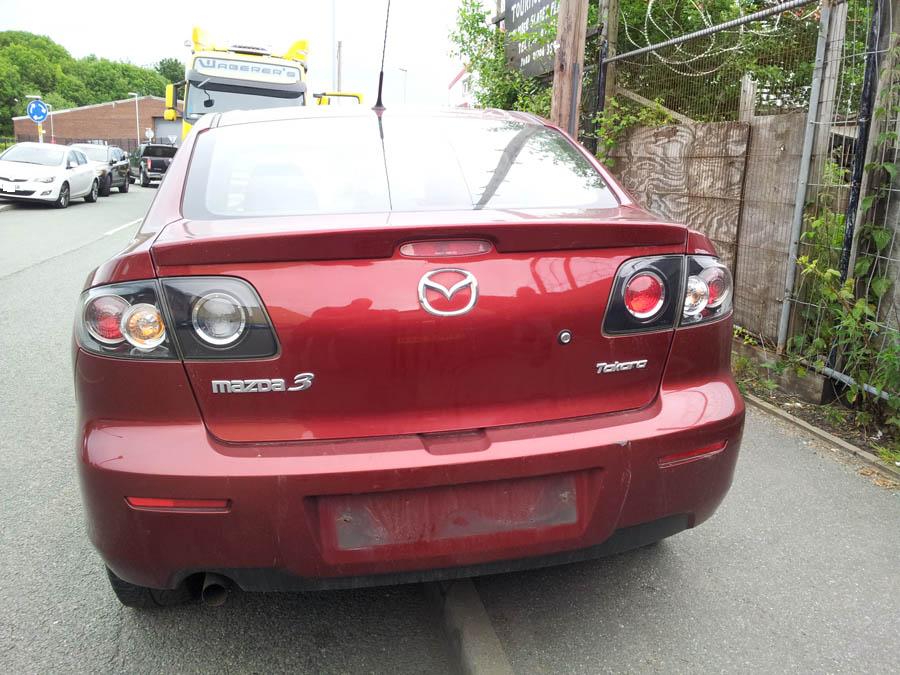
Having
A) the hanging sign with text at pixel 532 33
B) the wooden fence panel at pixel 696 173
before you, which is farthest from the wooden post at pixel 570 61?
the hanging sign with text at pixel 532 33

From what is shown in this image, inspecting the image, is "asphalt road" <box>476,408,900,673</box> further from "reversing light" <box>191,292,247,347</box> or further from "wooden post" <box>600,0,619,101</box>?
"wooden post" <box>600,0,619,101</box>

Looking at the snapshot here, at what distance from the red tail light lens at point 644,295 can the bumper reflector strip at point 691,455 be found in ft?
1.30

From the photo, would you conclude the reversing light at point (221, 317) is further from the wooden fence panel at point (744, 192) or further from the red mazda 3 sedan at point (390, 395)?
the wooden fence panel at point (744, 192)

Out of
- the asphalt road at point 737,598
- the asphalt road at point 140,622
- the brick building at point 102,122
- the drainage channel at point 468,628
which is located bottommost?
the asphalt road at point 140,622

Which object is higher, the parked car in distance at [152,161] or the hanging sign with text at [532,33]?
the hanging sign with text at [532,33]

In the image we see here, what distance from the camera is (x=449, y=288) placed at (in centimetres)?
197

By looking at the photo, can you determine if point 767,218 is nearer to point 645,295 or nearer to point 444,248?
point 645,295

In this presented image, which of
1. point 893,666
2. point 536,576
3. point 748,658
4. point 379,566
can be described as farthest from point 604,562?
point 379,566

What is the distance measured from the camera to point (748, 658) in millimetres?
2287

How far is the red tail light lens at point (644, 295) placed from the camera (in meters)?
2.13

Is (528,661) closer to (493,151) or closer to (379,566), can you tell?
(379,566)

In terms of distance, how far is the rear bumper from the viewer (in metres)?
1.90

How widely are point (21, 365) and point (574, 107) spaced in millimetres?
5071

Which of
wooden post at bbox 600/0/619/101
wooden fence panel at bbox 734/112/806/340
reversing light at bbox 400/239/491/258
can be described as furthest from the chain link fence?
wooden post at bbox 600/0/619/101
